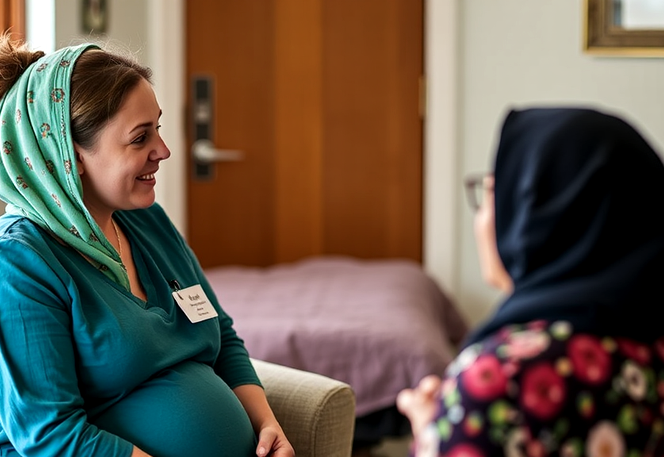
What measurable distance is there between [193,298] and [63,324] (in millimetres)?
355

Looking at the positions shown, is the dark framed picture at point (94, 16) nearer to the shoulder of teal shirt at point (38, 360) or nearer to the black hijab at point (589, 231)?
the shoulder of teal shirt at point (38, 360)

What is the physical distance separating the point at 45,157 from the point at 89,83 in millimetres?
154

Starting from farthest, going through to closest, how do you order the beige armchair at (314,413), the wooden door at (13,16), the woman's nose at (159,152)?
the wooden door at (13,16) < the beige armchair at (314,413) < the woman's nose at (159,152)

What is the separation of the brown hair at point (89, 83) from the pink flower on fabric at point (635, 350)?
1.00m

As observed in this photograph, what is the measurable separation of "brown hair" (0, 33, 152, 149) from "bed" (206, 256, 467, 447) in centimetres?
128

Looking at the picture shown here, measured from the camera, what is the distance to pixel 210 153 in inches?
164

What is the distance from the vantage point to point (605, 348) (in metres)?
1.17

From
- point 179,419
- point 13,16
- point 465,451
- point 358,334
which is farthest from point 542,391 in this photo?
point 13,16

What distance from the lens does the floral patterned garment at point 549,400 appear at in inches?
44.7

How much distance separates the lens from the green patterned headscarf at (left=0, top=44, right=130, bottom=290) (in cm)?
165

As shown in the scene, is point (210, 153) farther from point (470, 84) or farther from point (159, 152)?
point (159, 152)

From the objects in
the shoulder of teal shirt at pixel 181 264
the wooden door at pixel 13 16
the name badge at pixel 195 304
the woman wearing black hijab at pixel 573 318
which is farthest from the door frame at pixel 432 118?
the woman wearing black hijab at pixel 573 318

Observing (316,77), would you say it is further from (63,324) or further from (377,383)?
(63,324)

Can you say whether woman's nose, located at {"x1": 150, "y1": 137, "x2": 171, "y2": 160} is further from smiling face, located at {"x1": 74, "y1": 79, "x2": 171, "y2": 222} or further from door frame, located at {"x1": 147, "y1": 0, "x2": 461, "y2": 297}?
door frame, located at {"x1": 147, "y1": 0, "x2": 461, "y2": 297}
